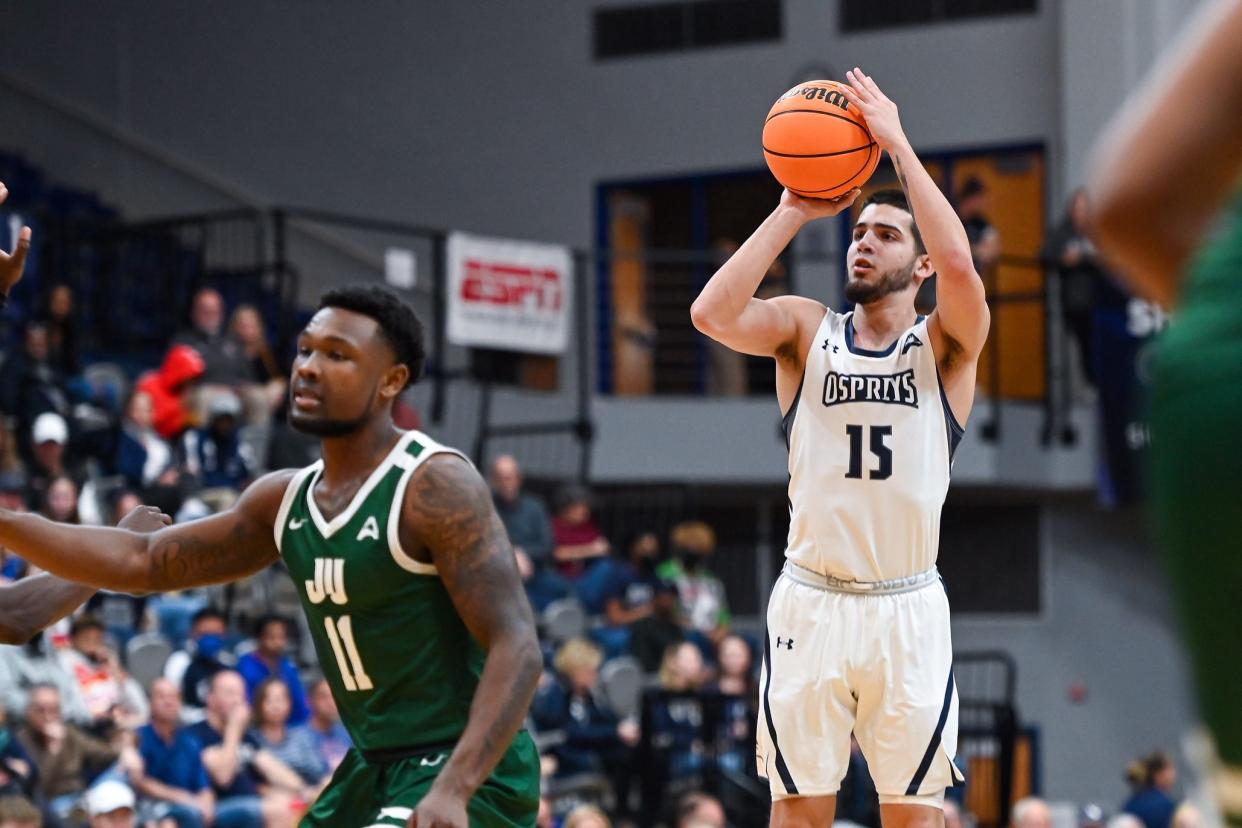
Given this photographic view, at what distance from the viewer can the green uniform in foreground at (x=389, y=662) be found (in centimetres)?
429

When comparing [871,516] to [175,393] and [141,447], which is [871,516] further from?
[175,393]

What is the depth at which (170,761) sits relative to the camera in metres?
9.13

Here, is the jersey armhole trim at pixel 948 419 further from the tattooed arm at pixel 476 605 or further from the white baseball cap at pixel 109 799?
the white baseball cap at pixel 109 799

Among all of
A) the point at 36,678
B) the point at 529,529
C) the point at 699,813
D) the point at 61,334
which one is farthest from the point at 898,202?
the point at 61,334

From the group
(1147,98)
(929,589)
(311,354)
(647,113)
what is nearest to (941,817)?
(929,589)

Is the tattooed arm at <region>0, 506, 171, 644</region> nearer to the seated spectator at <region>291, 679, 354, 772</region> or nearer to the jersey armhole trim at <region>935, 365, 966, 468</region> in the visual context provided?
the jersey armhole trim at <region>935, 365, 966, 468</region>

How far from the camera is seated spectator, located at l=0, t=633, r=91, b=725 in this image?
30.0ft

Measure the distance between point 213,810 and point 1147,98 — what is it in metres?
8.08

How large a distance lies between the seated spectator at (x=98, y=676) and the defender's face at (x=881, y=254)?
5422 mm

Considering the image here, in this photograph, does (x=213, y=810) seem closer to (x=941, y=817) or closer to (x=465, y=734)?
(x=941, y=817)

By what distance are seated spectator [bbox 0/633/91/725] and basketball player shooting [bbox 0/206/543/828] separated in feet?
16.2

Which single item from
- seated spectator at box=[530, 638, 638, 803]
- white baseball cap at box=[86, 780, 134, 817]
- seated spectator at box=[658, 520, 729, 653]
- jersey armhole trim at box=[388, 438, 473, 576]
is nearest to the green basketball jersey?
jersey armhole trim at box=[388, 438, 473, 576]

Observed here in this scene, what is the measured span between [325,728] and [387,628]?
6.03m

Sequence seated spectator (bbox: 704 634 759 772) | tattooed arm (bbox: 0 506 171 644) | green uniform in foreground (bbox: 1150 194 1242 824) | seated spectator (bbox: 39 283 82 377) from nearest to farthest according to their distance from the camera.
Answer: green uniform in foreground (bbox: 1150 194 1242 824) < tattooed arm (bbox: 0 506 171 644) < seated spectator (bbox: 704 634 759 772) < seated spectator (bbox: 39 283 82 377)
